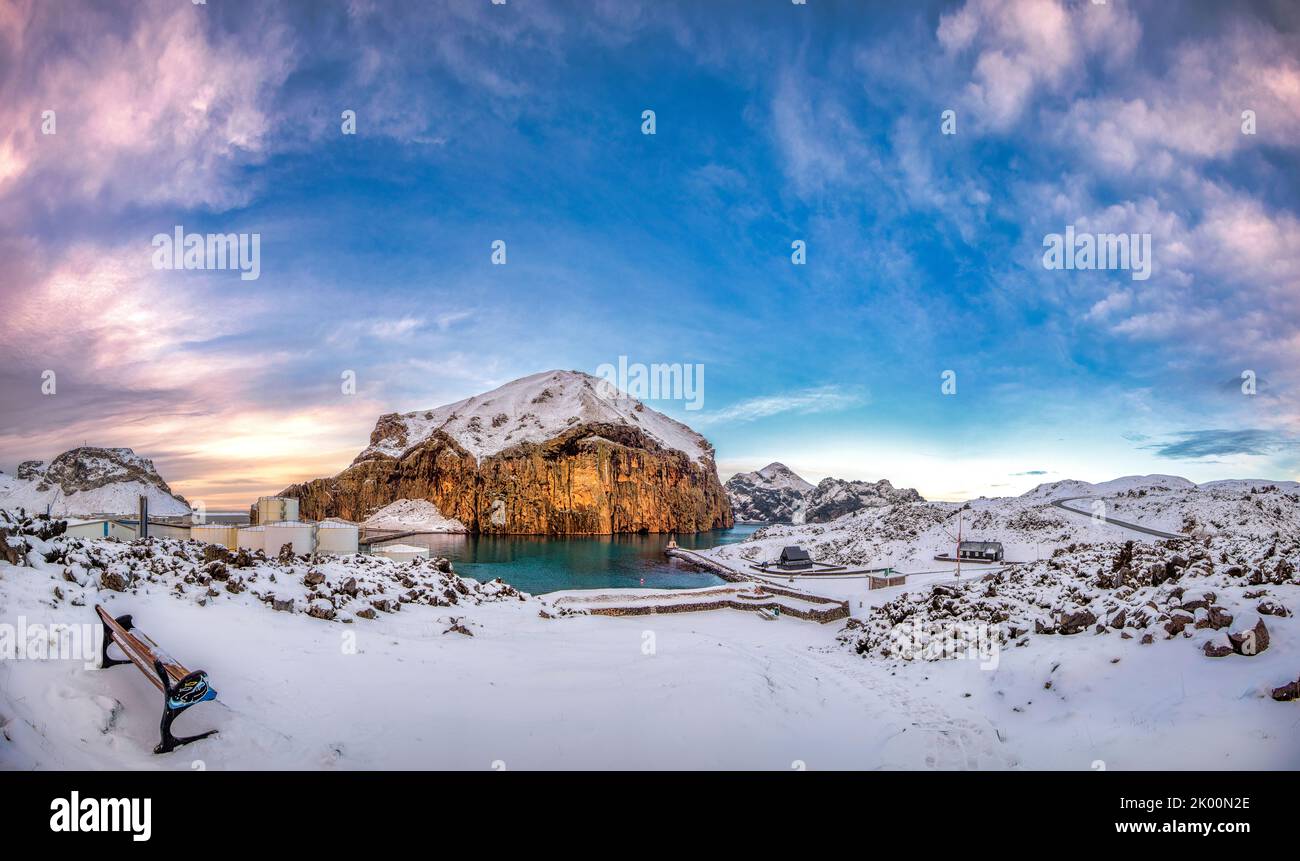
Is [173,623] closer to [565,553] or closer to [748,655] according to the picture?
[748,655]

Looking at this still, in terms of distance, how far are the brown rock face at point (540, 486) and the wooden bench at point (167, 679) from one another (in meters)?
128

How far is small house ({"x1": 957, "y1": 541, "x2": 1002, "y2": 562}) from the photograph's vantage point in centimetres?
4547

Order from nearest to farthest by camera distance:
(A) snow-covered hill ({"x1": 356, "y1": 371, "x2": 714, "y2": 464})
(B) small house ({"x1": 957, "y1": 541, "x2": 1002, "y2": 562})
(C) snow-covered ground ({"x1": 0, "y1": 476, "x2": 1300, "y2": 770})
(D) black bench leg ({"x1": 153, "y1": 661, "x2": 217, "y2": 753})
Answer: (D) black bench leg ({"x1": 153, "y1": 661, "x2": 217, "y2": 753}) → (C) snow-covered ground ({"x1": 0, "y1": 476, "x2": 1300, "y2": 770}) → (B) small house ({"x1": 957, "y1": 541, "x2": 1002, "y2": 562}) → (A) snow-covered hill ({"x1": 356, "y1": 371, "x2": 714, "y2": 464})

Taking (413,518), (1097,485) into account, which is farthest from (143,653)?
(413,518)

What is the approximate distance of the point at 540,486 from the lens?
137m

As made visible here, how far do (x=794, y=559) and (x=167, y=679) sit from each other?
46782mm

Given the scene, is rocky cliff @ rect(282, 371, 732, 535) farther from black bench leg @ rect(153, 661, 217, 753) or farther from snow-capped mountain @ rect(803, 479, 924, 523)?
black bench leg @ rect(153, 661, 217, 753)

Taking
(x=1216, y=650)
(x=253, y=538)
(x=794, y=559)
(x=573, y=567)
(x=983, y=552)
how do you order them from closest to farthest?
(x=1216, y=650), (x=253, y=538), (x=983, y=552), (x=794, y=559), (x=573, y=567)

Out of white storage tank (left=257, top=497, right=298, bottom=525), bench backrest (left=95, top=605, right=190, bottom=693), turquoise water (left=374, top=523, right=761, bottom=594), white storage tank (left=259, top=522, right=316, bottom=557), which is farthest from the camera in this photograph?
turquoise water (left=374, top=523, right=761, bottom=594)

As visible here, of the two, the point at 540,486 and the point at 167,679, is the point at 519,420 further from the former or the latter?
the point at 167,679

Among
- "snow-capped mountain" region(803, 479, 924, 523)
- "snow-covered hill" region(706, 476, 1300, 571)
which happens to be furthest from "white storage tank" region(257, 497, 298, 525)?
"snow-capped mountain" region(803, 479, 924, 523)

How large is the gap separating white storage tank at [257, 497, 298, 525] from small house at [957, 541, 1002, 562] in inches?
2041

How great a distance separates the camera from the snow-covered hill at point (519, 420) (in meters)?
156

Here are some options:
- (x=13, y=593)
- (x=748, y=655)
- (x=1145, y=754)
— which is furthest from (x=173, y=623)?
(x=1145, y=754)
